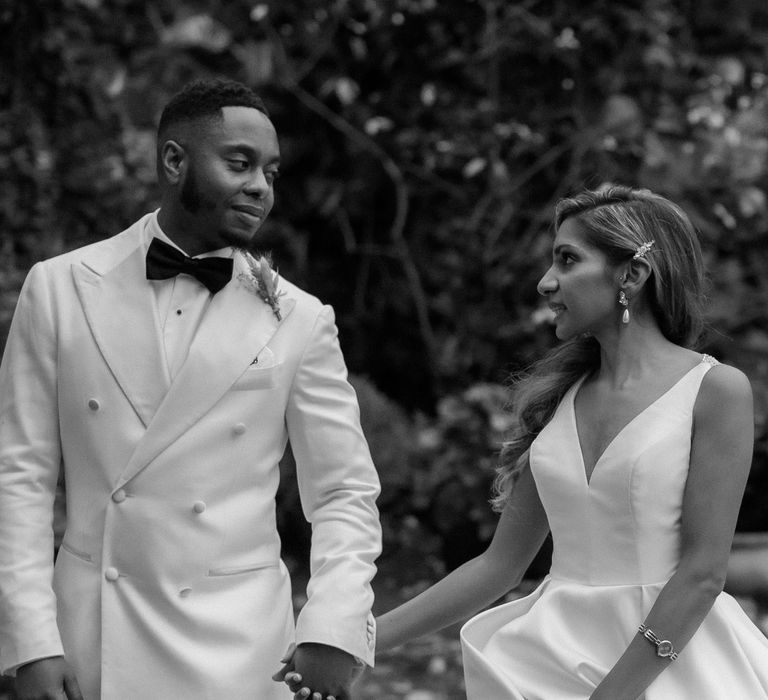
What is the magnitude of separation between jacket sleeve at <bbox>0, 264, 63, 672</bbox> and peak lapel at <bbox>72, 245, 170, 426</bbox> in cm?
9

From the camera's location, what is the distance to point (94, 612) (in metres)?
2.72

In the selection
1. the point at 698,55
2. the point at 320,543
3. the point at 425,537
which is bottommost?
the point at 425,537

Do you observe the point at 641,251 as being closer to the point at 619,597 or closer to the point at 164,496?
→ the point at 619,597

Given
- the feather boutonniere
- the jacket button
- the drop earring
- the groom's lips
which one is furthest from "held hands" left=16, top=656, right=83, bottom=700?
the drop earring

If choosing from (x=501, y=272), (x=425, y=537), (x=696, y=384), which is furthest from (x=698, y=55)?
(x=696, y=384)

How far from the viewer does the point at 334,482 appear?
281cm

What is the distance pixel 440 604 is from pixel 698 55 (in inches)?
226

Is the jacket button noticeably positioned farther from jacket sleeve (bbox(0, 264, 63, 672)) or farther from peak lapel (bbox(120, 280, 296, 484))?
jacket sleeve (bbox(0, 264, 63, 672))

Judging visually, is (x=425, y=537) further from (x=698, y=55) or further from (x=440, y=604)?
(x=440, y=604)

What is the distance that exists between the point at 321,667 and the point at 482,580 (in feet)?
1.96

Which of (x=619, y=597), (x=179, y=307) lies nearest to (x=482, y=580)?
(x=619, y=597)

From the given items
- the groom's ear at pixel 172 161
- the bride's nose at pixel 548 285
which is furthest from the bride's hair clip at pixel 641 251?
the groom's ear at pixel 172 161

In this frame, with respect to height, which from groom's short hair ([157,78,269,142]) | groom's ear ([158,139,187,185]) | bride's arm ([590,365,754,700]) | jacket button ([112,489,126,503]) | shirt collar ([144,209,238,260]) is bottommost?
jacket button ([112,489,126,503])

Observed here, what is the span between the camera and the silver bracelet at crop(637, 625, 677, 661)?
268 centimetres
